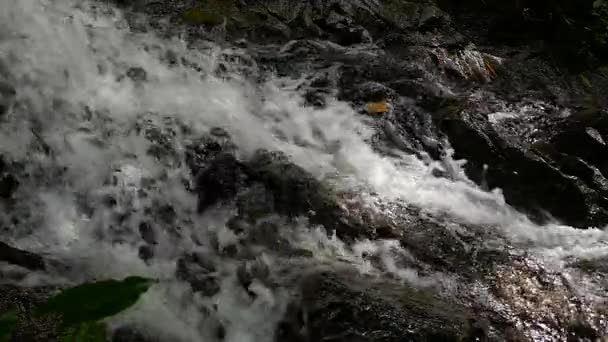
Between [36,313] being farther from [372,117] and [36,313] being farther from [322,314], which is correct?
[372,117]

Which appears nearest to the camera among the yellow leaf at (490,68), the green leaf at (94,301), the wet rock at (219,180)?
the green leaf at (94,301)

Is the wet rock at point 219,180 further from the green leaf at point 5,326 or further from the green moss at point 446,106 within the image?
the green leaf at point 5,326

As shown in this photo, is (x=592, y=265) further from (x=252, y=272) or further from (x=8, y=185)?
(x=8, y=185)

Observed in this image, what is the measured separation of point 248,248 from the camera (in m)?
3.57

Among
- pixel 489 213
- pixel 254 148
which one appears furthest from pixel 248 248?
pixel 489 213

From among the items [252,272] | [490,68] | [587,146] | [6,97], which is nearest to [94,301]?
[252,272]

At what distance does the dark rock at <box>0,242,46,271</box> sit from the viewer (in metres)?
3.04

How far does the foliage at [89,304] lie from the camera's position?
4.73 ft

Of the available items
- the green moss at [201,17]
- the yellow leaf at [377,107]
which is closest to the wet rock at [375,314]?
the yellow leaf at [377,107]

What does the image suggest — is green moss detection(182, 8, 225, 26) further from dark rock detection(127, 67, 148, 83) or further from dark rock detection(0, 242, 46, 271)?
dark rock detection(0, 242, 46, 271)

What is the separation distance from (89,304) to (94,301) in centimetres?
1

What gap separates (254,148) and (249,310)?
5.49ft

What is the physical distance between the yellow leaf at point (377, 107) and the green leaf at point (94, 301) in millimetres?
3973

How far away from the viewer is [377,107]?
5262mm
